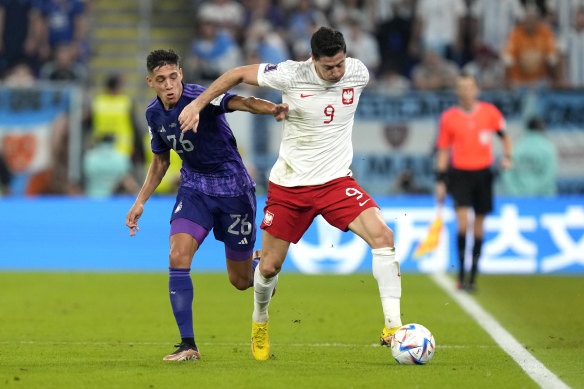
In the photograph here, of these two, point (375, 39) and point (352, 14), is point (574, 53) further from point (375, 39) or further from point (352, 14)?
point (352, 14)

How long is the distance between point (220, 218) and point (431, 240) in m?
7.16

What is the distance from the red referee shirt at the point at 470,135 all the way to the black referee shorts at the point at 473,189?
0.08 meters

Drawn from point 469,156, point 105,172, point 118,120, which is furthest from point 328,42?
point 118,120

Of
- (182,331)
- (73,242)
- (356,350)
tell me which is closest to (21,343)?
(182,331)

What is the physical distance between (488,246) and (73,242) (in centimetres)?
593

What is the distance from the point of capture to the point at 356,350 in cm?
822

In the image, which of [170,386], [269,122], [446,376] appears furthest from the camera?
[269,122]

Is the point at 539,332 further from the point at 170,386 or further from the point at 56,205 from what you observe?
the point at 56,205

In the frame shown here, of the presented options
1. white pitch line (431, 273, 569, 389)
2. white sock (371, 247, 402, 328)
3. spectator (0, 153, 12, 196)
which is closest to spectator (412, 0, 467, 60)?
white pitch line (431, 273, 569, 389)

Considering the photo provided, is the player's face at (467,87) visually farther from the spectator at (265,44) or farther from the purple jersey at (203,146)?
the spectator at (265,44)

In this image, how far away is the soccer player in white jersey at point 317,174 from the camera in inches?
289

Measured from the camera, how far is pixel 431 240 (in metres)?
14.8

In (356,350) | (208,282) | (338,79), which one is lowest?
(208,282)

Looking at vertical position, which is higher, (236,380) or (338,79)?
(338,79)
